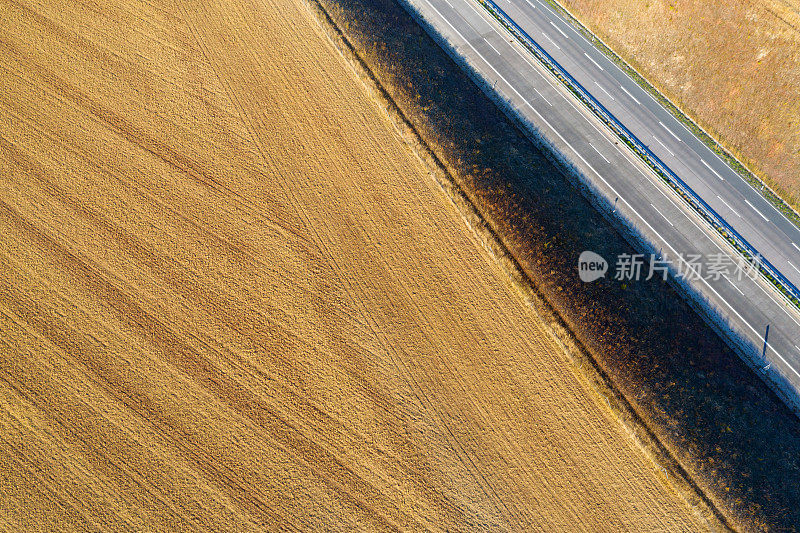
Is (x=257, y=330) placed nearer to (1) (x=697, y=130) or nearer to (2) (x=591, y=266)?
(2) (x=591, y=266)

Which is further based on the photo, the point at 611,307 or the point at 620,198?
the point at 620,198

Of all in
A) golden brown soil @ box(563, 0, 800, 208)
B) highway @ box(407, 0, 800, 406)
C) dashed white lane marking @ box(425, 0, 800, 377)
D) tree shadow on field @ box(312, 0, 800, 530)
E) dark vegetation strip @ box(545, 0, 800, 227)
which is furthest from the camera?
golden brown soil @ box(563, 0, 800, 208)

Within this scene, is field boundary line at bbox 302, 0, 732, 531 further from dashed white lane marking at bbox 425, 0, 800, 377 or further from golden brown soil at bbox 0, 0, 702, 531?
dashed white lane marking at bbox 425, 0, 800, 377

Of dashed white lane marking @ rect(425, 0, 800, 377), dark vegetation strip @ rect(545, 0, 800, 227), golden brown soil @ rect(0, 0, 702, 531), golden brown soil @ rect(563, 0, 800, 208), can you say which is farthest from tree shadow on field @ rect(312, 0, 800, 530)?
golden brown soil @ rect(563, 0, 800, 208)

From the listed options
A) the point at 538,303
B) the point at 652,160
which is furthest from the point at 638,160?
the point at 538,303

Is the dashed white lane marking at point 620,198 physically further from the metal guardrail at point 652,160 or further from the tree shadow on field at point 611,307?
the metal guardrail at point 652,160

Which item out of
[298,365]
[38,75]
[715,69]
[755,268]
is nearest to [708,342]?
[755,268]
